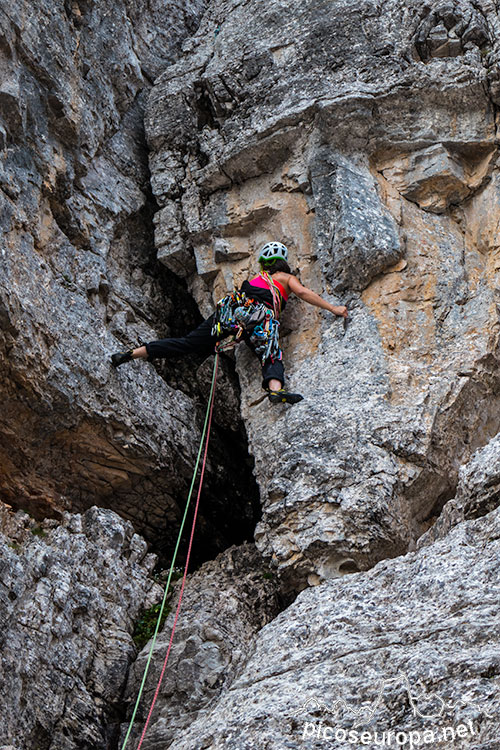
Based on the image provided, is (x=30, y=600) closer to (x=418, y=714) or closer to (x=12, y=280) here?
(x=12, y=280)

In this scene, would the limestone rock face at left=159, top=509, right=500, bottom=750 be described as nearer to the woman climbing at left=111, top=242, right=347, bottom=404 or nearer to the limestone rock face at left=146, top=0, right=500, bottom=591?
the limestone rock face at left=146, top=0, right=500, bottom=591

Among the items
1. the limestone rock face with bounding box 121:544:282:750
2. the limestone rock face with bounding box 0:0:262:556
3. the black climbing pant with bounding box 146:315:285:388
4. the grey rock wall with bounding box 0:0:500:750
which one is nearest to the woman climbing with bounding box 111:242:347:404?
the black climbing pant with bounding box 146:315:285:388

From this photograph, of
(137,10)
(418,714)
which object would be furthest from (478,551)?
(137,10)

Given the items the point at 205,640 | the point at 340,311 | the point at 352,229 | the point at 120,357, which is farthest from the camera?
the point at 352,229

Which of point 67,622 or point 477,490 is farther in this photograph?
point 67,622

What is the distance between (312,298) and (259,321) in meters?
0.58

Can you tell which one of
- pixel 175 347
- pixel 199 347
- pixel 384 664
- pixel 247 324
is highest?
pixel 247 324

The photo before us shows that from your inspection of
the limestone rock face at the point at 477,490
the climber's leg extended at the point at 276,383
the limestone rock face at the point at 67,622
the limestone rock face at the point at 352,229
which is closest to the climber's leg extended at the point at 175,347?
the limestone rock face at the point at 352,229

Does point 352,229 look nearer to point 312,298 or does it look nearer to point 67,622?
point 312,298

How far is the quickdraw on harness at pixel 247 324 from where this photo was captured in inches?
377

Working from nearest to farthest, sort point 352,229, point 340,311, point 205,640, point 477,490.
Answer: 1. point 477,490
2. point 205,640
3. point 340,311
4. point 352,229

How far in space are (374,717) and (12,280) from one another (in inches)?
217

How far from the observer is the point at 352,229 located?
9750 millimetres

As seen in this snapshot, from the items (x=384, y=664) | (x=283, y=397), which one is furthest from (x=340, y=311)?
(x=384, y=664)
